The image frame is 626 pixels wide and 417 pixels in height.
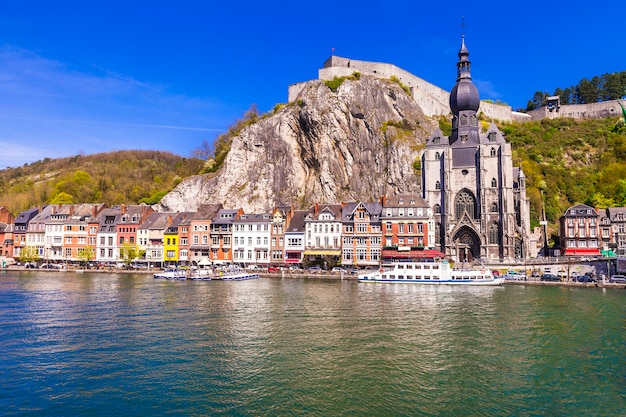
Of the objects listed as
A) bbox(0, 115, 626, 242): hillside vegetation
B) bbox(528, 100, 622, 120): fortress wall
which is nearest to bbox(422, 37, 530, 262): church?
bbox(0, 115, 626, 242): hillside vegetation

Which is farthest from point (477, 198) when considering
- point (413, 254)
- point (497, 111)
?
point (497, 111)

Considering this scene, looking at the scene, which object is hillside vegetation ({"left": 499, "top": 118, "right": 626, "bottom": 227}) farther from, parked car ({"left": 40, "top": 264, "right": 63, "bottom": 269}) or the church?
parked car ({"left": 40, "top": 264, "right": 63, "bottom": 269})

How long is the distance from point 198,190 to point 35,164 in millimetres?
84962

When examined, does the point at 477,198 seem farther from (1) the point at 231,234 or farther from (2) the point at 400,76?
(2) the point at 400,76

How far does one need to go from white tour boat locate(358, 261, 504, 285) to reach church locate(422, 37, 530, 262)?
43.1 ft

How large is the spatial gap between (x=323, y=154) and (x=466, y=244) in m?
32.6

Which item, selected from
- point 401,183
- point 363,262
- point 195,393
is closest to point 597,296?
point 363,262

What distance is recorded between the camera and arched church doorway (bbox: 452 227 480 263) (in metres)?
69.2

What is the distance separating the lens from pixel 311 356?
74.6ft

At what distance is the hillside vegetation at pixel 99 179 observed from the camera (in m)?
104

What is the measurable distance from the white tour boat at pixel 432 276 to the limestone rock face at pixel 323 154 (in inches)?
1204

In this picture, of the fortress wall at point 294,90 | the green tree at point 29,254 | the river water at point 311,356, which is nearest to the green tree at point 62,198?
the green tree at point 29,254

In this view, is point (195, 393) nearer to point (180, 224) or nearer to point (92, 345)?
point (92, 345)

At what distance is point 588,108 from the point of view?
399 feet
